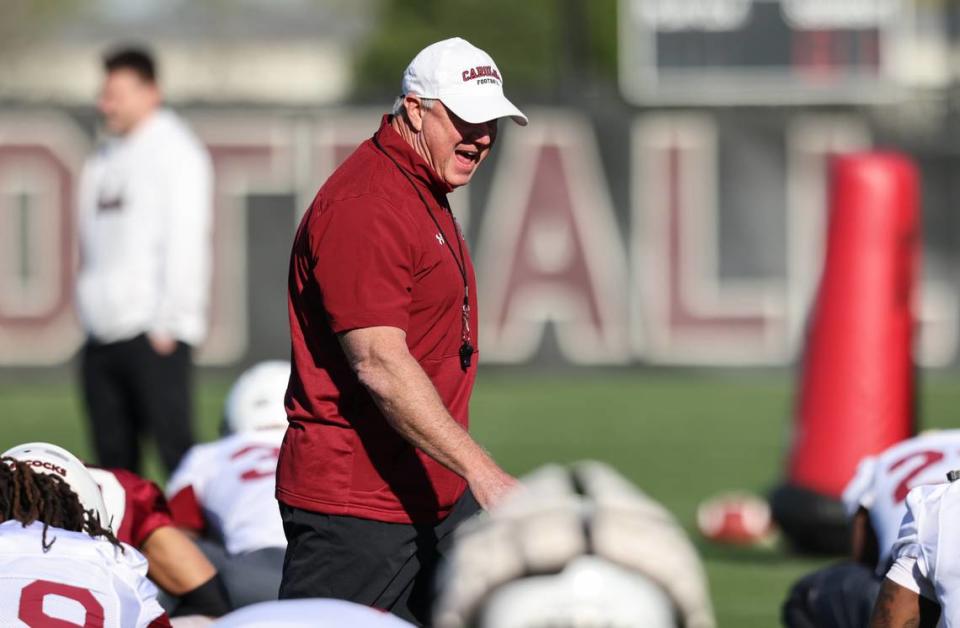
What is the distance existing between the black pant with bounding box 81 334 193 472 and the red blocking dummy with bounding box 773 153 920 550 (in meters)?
2.58

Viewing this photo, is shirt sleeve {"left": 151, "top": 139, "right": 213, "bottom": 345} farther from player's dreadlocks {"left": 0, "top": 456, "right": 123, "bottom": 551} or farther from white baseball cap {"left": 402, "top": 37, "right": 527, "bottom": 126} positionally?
white baseball cap {"left": 402, "top": 37, "right": 527, "bottom": 126}

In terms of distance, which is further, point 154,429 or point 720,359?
point 720,359

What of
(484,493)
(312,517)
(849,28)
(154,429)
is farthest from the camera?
(849,28)

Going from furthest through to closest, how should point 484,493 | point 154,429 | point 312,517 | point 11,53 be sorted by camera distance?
point 11,53, point 154,429, point 312,517, point 484,493

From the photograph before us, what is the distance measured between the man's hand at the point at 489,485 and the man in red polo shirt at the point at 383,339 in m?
0.15

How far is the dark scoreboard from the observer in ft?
50.2

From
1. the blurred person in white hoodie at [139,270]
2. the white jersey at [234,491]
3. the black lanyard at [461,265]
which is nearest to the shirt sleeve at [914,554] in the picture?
the black lanyard at [461,265]

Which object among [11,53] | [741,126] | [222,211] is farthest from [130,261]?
[11,53]

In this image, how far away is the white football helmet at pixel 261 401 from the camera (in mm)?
5609

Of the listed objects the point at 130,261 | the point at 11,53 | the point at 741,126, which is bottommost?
the point at 130,261

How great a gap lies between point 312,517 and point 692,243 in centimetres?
1188

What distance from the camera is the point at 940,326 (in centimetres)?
1561

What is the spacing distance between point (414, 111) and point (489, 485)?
0.89 m

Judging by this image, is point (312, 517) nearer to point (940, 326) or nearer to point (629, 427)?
point (629, 427)
